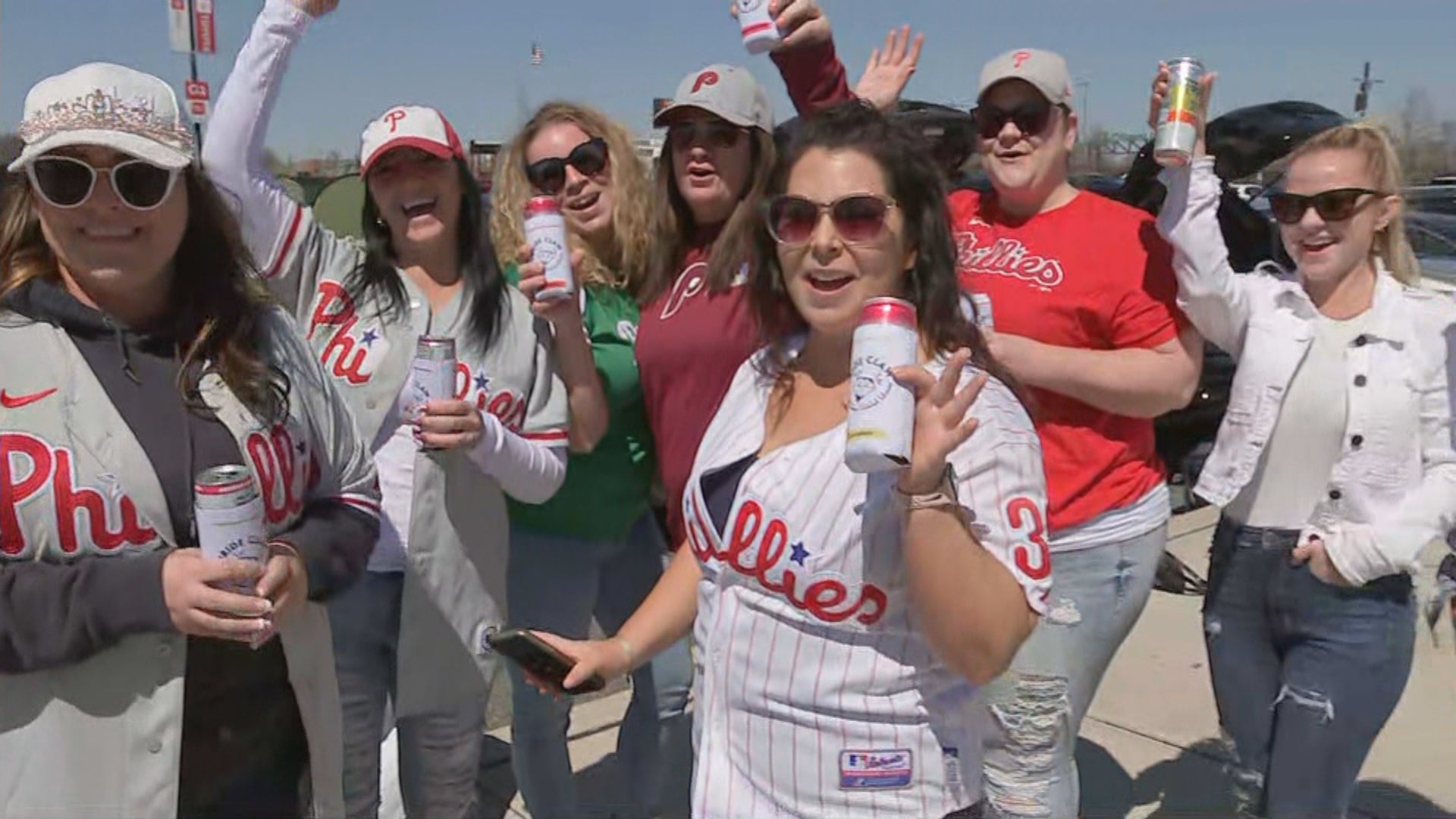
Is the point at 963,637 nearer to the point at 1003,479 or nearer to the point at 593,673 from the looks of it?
the point at 1003,479

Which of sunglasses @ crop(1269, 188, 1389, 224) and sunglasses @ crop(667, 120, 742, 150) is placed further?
sunglasses @ crop(667, 120, 742, 150)

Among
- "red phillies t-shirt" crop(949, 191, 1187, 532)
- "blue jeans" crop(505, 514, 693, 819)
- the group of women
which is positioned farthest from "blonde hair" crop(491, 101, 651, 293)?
"red phillies t-shirt" crop(949, 191, 1187, 532)

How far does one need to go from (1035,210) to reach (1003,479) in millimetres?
1203

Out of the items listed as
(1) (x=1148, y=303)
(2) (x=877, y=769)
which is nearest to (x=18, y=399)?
(2) (x=877, y=769)

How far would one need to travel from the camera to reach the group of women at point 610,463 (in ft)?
5.58

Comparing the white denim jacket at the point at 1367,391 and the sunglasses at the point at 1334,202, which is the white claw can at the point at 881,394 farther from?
the sunglasses at the point at 1334,202

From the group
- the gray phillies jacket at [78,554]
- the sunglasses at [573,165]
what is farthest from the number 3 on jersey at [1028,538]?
the sunglasses at [573,165]

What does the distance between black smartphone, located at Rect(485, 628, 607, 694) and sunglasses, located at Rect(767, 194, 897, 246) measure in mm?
815

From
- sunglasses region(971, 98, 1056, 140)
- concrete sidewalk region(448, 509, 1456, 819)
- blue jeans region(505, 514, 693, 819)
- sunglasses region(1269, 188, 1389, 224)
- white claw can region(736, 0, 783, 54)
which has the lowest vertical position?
concrete sidewalk region(448, 509, 1456, 819)

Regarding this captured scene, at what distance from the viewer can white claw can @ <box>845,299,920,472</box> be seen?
1.51 meters

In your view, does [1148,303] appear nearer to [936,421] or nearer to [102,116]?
[936,421]

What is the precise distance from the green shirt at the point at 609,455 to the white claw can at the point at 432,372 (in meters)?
0.59

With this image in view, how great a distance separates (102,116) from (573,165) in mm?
1449

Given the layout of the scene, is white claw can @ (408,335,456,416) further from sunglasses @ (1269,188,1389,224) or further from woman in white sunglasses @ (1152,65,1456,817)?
sunglasses @ (1269,188,1389,224)
